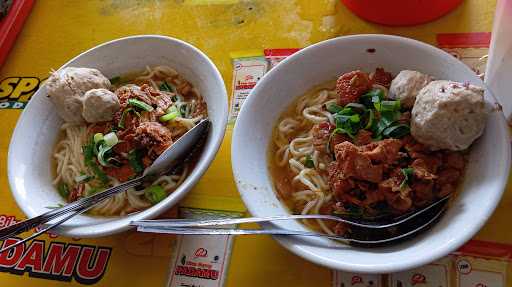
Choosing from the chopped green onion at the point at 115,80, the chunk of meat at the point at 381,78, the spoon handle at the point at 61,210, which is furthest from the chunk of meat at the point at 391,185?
the chopped green onion at the point at 115,80

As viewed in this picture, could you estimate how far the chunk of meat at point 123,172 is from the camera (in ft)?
5.43

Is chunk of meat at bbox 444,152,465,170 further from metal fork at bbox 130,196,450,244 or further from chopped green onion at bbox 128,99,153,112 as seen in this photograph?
chopped green onion at bbox 128,99,153,112

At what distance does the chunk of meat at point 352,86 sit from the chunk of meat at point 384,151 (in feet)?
0.71

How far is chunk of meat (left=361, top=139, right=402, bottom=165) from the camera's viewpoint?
52.2 inches

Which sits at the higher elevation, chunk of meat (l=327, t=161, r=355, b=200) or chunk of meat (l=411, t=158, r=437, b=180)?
chunk of meat (l=411, t=158, r=437, b=180)

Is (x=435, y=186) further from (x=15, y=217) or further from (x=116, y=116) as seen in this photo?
(x=15, y=217)

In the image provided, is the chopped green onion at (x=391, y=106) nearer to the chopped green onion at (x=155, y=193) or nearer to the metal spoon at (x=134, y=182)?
the metal spoon at (x=134, y=182)

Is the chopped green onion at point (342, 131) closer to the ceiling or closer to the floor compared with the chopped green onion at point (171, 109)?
closer to the floor

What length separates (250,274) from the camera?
1.47m

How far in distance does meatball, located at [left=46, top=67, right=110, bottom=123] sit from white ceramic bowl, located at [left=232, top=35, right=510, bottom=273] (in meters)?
0.65

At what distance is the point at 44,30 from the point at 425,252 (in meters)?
2.19

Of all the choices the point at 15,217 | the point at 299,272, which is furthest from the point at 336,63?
the point at 15,217

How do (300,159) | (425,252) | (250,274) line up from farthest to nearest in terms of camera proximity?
(300,159) → (250,274) → (425,252)

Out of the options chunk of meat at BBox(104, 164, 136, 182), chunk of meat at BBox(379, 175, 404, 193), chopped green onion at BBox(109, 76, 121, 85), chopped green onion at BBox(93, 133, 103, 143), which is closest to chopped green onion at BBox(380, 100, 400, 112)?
chunk of meat at BBox(379, 175, 404, 193)
